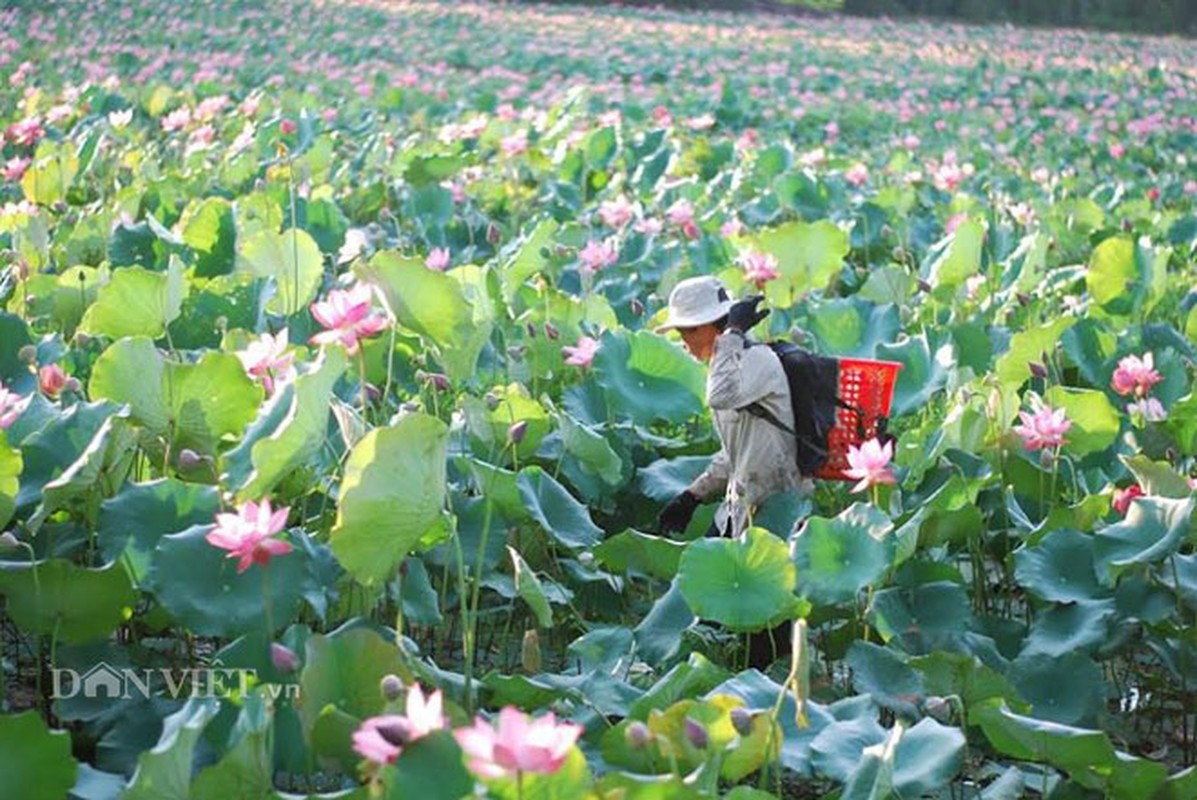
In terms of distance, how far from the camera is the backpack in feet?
8.12

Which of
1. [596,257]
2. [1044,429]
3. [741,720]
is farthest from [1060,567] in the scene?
[596,257]

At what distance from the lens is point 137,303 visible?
8.68 ft

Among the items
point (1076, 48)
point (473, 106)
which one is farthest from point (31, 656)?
point (1076, 48)

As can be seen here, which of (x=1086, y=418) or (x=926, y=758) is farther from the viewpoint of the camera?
(x=1086, y=418)

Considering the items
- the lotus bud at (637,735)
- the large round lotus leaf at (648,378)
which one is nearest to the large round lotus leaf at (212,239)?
the large round lotus leaf at (648,378)

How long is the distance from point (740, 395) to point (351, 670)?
0.86 m

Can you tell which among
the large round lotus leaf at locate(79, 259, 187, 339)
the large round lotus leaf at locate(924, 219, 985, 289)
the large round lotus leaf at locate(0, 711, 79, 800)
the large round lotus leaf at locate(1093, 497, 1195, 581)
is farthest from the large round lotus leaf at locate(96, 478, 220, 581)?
the large round lotus leaf at locate(924, 219, 985, 289)

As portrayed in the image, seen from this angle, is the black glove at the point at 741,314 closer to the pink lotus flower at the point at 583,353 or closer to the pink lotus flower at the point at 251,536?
the pink lotus flower at the point at 583,353

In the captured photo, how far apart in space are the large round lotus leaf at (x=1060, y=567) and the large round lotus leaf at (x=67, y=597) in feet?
3.70

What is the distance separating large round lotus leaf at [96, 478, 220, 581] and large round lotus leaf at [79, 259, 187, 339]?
0.63 m

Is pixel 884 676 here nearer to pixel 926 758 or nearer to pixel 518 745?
pixel 926 758

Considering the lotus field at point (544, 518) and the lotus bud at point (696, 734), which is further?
the lotus field at point (544, 518)

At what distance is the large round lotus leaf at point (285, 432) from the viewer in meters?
1.87

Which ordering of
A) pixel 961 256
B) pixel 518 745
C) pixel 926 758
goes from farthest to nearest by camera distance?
pixel 961 256 → pixel 926 758 → pixel 518 745
